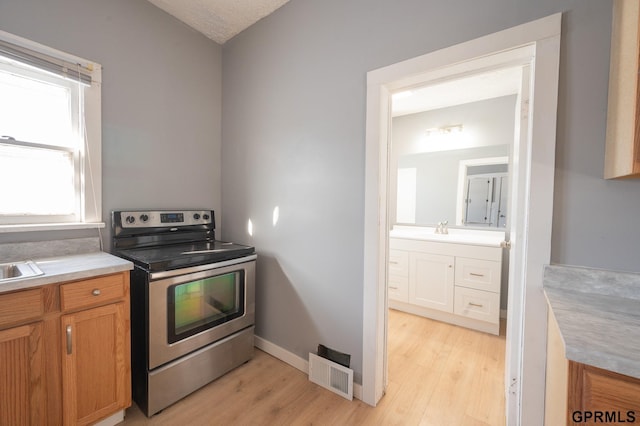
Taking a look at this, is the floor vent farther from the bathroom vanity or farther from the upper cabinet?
the upper cabinet

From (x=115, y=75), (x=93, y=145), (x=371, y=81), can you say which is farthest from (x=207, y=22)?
Result: (x=371, y=81)

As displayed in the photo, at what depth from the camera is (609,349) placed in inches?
26.5

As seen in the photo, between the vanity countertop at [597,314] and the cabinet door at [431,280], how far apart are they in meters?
1.62

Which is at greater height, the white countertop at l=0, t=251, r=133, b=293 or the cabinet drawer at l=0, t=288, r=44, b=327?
the white countertop at l=0, t=251, r=133, b=293

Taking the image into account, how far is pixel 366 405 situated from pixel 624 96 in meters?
1.90

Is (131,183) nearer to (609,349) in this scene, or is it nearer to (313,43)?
(313,43)

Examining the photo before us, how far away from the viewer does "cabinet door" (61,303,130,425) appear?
4.04 ft

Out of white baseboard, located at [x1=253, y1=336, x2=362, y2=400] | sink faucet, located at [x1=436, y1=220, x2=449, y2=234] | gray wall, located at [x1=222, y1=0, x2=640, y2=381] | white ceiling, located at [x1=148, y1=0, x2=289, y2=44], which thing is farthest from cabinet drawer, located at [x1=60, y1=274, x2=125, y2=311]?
sink faucet, located at [x1=436, y1=220, x2=449, y2=234]

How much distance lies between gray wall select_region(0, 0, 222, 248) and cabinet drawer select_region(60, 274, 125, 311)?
2.08 feet

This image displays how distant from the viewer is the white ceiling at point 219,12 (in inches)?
76.8

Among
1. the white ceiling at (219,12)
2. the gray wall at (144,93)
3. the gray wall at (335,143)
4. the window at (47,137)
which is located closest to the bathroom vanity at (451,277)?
the gray wall at (335,143)

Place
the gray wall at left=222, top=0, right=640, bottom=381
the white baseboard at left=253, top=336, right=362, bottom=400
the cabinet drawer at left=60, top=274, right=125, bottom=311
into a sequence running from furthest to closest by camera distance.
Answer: the white baseboard at left=253, top=336, right=362, bottom=400 < the cabinet drawer at left=60, top=274, right=125, bottom=311 < the gray wall at left=222, top=0, right=640, bottom=381

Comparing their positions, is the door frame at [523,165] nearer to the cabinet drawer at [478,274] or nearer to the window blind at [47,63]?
the cabinet drawer at [478,274]

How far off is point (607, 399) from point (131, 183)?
2.62 meters
